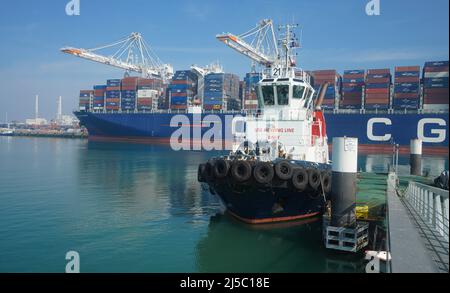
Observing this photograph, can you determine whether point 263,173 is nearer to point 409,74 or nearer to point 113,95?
point 409,74

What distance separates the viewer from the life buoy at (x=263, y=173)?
13664 mm

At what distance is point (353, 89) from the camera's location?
6388 centimetres

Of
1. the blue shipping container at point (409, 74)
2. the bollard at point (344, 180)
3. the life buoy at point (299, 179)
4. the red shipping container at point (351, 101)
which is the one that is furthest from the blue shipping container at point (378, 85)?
the bollard at point (344, 180)

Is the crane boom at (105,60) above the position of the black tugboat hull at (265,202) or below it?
above

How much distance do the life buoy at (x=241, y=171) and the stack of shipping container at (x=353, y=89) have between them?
54.1 m

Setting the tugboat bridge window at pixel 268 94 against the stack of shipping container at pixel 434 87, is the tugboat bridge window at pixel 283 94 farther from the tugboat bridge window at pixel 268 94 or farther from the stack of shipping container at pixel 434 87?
the stack of shipping container at pixel 434 87

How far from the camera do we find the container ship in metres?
55.9

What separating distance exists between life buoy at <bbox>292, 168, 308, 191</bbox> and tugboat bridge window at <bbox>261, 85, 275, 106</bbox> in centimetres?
588

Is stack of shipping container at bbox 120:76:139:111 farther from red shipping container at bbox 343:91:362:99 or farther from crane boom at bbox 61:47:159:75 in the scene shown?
red shipping container at bbox 343:91:362:99

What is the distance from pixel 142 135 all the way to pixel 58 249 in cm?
6396

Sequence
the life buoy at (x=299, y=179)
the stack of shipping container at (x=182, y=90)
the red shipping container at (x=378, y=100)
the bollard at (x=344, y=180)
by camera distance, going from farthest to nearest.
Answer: the stack of shipping container at (x=182, y=90) < the red shipping container at (x=378, y=100) < the life buoy at (x=299, y=179) < the bollard at (x=344, y=180)

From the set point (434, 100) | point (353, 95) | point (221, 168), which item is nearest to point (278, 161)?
point (221, 168)
